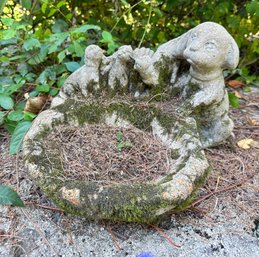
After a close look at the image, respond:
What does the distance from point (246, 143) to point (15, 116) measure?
1420 mm

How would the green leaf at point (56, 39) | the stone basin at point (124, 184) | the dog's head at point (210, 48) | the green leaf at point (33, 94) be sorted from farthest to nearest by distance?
the green leaf at point (33, 94)
the green leaf at point (56, 39)
the dog's head at point (210, 48)
the stone basin at point (124, 184)

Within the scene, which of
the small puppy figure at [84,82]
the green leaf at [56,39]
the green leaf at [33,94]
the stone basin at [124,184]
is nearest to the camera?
the stone basin at [124,184]

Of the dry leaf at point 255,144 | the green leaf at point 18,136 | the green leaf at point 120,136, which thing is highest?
the green leaf at point 120,136

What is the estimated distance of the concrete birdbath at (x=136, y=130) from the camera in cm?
149

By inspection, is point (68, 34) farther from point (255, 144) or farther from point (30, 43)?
point (255, 144)

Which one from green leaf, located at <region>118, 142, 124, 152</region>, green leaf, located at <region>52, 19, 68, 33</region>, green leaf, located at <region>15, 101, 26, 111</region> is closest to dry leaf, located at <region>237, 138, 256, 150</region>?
green leaf, located at <region>118, 142, 124, 152</region>

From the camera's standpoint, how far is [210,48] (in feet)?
5.85

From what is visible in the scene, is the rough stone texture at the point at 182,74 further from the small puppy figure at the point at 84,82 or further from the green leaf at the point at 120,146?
the green leaf at the point at 120,146

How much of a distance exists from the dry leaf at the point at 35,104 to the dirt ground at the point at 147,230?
50cm

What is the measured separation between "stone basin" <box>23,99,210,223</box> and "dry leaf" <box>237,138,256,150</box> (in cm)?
53

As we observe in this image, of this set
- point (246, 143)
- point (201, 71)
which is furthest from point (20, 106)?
point (246, 143)

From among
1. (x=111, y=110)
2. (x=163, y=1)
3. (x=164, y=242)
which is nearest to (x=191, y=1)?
(x=163, y=1)

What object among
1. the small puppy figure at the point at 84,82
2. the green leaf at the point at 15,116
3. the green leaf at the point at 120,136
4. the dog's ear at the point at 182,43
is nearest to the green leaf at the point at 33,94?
the green leaf at the point at 15,116

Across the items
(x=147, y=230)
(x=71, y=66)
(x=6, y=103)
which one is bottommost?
(x=147, y=230)
